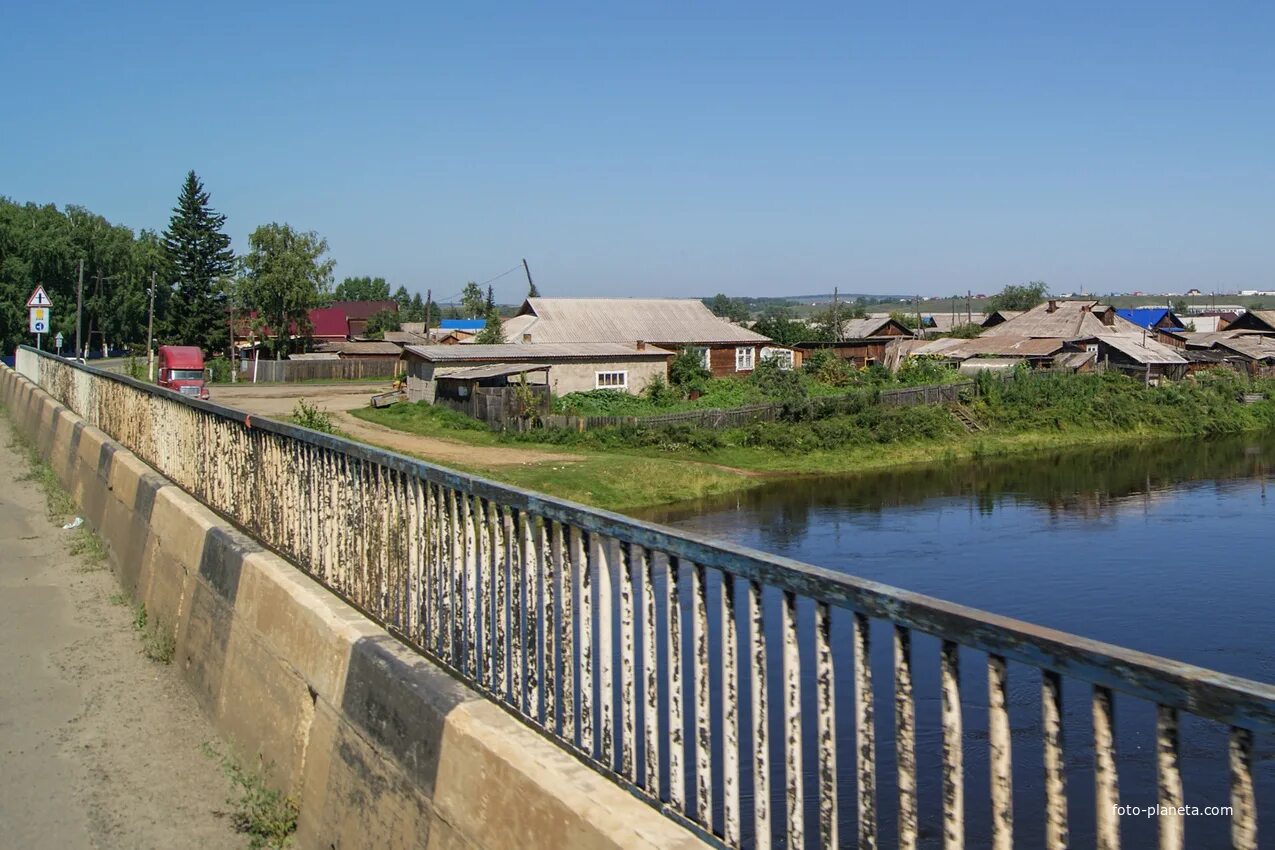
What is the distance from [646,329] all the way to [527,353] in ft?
37.2

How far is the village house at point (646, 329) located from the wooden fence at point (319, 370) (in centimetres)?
1476

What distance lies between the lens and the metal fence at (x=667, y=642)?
259cm

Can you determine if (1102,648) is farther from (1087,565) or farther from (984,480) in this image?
(984,480)

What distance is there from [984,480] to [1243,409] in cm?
2569

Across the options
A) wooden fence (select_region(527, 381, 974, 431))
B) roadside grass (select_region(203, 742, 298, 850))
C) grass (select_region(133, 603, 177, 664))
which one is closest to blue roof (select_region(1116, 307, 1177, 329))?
wooden fence (select_region(527, 381, 974, 431))

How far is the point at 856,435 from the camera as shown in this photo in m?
40.6

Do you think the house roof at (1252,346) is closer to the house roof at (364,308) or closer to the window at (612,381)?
the window at (612,381)

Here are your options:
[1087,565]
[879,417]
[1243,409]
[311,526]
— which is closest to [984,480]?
[879,417]

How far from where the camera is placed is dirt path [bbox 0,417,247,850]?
6562 millimetres

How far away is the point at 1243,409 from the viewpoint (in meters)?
54.6

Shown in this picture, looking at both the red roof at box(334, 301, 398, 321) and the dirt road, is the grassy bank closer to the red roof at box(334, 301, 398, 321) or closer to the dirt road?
the dirt road

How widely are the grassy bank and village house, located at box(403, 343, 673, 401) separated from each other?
2035mm

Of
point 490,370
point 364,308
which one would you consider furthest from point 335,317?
point 490,370

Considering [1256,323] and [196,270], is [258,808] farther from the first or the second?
[1256,323]
